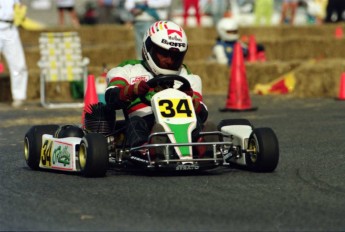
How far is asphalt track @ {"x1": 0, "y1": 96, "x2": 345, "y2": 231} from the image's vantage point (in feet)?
22.9

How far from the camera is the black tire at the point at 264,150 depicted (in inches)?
363

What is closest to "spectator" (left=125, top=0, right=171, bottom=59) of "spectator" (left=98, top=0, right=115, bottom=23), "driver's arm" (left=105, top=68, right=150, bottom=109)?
"driver's arm" (left=105, top=68, right=150, bottom=109)

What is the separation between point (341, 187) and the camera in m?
8.57

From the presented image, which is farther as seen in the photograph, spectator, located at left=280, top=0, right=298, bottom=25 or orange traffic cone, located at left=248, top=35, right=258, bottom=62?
spectator, located at left=280, top=0, right=298, bottom=25

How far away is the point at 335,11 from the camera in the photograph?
1518 inches

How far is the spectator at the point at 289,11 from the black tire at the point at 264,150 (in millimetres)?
Result: 26740

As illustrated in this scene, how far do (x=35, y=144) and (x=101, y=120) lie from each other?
26.0 inches

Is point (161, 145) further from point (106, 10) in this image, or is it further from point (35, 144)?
point (106, 10)

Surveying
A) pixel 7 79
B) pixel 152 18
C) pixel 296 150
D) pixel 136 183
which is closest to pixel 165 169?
pixel 136 183

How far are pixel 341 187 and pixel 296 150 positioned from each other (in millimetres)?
2702

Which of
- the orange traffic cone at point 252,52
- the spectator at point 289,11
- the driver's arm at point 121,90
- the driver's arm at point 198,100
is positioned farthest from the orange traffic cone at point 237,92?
the spectator at point 289,11

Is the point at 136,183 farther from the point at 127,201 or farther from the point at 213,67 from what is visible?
the point at 213,67

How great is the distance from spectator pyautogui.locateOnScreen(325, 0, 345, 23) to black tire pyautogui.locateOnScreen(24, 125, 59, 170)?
28633 mm

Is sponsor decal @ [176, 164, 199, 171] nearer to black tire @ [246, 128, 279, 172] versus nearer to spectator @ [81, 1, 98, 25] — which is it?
black tire @ [246, 128, 279, 172]
